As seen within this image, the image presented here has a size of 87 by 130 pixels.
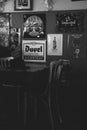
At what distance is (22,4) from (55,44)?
1001 millimetres

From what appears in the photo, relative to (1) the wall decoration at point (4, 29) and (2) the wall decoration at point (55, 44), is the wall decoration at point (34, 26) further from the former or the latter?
(1) the wall decoration at point (4, 29)

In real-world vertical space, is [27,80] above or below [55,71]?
below

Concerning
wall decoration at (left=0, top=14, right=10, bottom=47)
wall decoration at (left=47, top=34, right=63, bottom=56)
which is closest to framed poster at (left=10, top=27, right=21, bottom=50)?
wall decoration at (left=0, top=14, right=10, bottom=47)

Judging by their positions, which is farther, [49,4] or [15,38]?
[15,38]

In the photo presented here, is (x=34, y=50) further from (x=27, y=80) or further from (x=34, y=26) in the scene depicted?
(x=27, y=80)

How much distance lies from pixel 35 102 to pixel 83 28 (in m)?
1.58

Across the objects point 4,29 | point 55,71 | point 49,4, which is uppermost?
point 49,4

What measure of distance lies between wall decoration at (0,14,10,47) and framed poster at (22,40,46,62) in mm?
371

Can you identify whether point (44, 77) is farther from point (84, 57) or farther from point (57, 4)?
point (57, 4)

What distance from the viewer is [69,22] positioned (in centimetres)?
528

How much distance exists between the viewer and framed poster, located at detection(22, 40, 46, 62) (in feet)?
18.1

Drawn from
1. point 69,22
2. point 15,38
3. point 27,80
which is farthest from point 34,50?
point 27,80

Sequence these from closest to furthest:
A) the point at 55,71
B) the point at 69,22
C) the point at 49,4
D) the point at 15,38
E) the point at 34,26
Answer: the point at 55,71
the point at 69,22
the point at 49,4
the point at 34,26
the point at 15,38

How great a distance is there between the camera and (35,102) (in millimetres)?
4578
